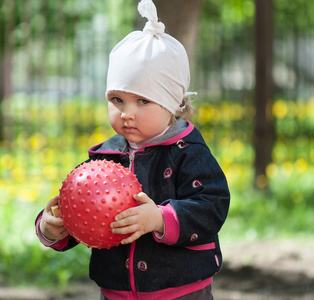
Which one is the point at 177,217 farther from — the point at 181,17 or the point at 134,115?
the point at 181,17

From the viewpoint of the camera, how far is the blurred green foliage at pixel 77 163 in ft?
16.1

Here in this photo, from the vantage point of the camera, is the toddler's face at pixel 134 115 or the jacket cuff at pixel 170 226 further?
the toddler's face at pixel 134 115

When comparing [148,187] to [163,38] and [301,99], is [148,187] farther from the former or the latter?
[301,99]

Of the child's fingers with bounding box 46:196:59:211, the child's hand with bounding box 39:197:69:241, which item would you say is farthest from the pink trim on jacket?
the child's fingers with bounding box 46:196:59:211

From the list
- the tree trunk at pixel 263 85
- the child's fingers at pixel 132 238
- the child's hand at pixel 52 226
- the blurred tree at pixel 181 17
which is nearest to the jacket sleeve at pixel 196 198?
the child's fingers at pixel 132 238

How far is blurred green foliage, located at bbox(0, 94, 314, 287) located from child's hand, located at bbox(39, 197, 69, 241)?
2.22 m

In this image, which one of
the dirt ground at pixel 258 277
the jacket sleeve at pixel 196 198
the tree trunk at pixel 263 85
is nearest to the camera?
the jacket sleeve at pixel 196 198

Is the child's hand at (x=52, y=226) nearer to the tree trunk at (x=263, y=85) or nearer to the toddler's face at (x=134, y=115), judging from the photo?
the toddler's face at (x=134, y=115)

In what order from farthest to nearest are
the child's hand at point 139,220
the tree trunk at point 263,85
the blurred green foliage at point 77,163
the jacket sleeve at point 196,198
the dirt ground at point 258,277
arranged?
the tree trunk at point 263,85
the blurred green foliage at point 77,163
the dirt ground at point 258,277
the jacket sleeve at point 196,198
the child's hand at point 139,220

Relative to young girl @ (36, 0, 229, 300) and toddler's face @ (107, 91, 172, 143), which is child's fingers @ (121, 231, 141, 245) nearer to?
young girl @ (36, 0, 229, 300)

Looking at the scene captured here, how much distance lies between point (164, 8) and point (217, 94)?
417 centimetres

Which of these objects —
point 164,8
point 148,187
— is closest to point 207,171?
point 148,187

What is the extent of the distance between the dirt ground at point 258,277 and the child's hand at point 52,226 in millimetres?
2063

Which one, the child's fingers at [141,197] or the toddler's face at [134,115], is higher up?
the toddler's face at [134,115]
